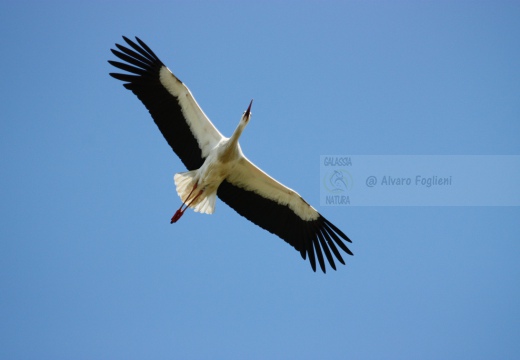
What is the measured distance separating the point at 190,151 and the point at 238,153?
0.77m

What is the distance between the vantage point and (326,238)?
40.7 ft

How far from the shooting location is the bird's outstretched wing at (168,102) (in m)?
11.9

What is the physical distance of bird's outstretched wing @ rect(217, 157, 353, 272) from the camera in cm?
1234

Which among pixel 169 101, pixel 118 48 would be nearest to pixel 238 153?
pixel 169 101

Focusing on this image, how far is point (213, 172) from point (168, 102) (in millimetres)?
1139

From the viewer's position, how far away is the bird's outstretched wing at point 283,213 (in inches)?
486

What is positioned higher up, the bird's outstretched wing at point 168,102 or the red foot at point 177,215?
the bird's outstretched wing at point 168,102

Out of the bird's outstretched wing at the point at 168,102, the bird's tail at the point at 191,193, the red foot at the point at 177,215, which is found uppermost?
the bird's outstretched wing at the point at 168,102

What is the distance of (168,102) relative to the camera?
1206cm

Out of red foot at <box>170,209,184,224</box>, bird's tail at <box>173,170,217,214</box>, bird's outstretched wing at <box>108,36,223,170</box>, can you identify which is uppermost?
bird's outstretched wing at <box>108,36,223,170</box>

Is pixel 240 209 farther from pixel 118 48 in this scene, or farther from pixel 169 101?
pixel 118 48

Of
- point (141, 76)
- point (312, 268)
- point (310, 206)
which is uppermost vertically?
point (141, 76)

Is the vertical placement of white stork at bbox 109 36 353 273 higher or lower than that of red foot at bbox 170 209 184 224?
higher

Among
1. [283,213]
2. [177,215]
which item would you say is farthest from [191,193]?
[283,213]
